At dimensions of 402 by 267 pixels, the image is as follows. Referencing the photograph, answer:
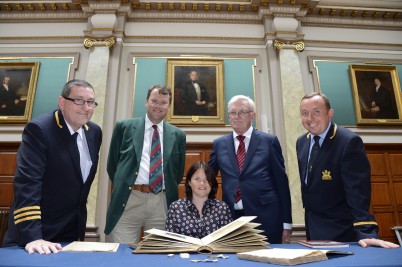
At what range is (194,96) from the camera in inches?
243

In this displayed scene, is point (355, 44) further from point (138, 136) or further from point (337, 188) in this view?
point (138, 136)

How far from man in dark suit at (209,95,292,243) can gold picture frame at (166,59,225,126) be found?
3135 mm

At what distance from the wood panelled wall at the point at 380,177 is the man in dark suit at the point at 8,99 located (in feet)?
2.23

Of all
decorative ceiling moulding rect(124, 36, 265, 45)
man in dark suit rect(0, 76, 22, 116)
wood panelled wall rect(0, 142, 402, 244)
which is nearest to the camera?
wood panelled wall rect(0, 142, 402, 244)

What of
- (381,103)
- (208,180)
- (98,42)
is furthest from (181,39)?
(208,180)

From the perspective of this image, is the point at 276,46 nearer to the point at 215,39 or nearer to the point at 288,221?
the point at 215,39

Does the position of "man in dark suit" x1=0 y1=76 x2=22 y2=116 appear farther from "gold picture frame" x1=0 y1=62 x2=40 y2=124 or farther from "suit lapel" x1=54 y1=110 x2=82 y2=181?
"suit lapel" x1=54 y1=110 x2=82 y2=181

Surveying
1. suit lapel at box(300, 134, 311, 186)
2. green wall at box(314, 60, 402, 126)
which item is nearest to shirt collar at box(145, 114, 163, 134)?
suit lapel at box(300, 134, 311, 186)

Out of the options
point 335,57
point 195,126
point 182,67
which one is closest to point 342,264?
point 195,126

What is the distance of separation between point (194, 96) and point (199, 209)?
4.00 m

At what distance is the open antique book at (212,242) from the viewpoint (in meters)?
1.39

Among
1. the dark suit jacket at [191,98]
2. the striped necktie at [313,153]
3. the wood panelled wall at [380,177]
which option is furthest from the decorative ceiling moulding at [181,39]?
the striped necktie at [313,153]

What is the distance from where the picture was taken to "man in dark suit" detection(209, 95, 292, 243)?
2533mm

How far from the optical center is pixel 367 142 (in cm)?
614
